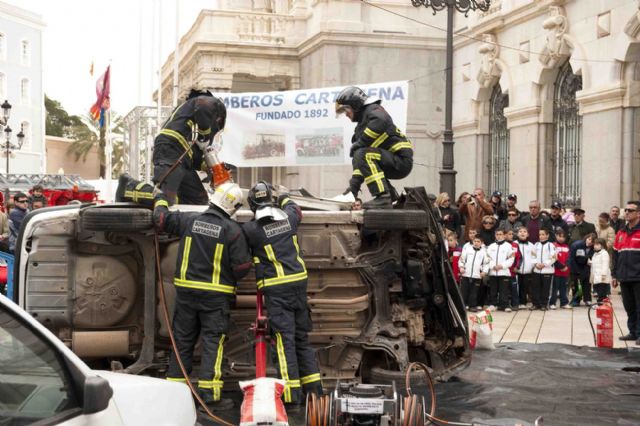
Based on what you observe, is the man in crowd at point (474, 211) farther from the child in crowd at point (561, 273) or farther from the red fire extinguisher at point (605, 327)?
the red fire extinguisher at point (605, 327)

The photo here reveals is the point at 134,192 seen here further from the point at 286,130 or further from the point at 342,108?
the point at 286,130

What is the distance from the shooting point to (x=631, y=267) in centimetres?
1034

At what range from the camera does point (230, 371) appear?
23.4ft

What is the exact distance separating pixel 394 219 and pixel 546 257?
279 inches

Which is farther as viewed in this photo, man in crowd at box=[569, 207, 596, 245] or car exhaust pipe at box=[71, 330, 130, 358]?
man in crowd at box=[569, 207, 596, 245]

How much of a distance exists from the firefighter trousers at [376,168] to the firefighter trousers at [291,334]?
62.1 inches

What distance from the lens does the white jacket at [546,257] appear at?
13484 mm

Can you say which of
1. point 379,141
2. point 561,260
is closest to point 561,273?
point 561,260

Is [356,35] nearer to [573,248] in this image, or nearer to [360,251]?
[573,248]

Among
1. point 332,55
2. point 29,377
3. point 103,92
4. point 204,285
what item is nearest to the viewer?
point 29,377

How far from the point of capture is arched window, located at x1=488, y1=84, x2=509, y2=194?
71.7 feet

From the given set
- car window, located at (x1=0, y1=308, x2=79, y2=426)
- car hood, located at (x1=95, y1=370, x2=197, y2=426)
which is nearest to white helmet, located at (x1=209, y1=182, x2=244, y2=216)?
car hood, located at (x1=95, y1=370, x2=197, y2=426)

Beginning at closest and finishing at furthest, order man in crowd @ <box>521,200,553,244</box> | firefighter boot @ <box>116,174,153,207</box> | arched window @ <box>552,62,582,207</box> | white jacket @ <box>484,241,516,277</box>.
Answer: firefighter boot @ <box>116,174,153,207</box>
white jacket @ <box>484,241,516,277</box>
man in crowd @ <box>521,200,553,244</box>
arched window @ <box>552,62,582,207</box>

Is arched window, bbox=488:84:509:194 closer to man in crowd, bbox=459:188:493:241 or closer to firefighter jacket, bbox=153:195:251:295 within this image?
man in crowd, bbox=459:188:493:241
